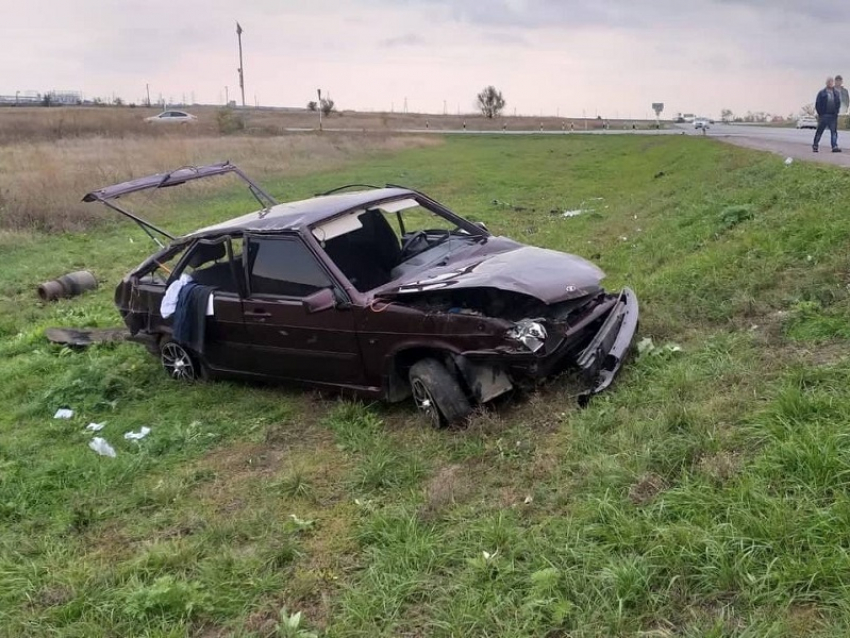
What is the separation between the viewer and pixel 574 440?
14.0ft

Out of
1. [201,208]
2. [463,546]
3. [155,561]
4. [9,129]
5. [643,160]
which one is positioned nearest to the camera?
[463,546]

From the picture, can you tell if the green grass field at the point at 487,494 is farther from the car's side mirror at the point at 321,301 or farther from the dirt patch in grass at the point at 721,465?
the car's side mirror at the point at 321,301

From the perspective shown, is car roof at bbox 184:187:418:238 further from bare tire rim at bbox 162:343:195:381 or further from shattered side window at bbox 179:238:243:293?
bare tire rim at bbox 162:343:195:381

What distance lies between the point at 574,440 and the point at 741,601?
1.64 meters

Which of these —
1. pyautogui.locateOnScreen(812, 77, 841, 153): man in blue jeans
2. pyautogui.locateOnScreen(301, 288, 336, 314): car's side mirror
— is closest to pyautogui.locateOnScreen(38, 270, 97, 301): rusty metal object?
pyautogui.locateOnScreen(301, 288, 336, 314): car's side mirror

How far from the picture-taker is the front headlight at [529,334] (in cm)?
455

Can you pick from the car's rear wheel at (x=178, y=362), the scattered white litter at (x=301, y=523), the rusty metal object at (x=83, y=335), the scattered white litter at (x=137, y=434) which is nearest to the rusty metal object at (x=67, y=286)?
the rusty metal object at (x=83, y=335)

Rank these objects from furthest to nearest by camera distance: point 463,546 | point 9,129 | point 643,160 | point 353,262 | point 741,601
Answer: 1. point 9,129
2. point 643,160
3. point 353,262
4. point 463,546
5. point 741,601

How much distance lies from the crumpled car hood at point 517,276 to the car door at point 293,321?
1.56 feet

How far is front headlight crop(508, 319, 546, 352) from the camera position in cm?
455

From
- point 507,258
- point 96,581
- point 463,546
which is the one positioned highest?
point 507,258

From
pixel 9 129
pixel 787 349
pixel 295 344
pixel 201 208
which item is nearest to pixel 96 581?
pixel 295 344

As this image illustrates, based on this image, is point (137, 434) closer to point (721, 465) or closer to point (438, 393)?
point (438, 393)

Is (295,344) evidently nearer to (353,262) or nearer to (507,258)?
(353,262)
